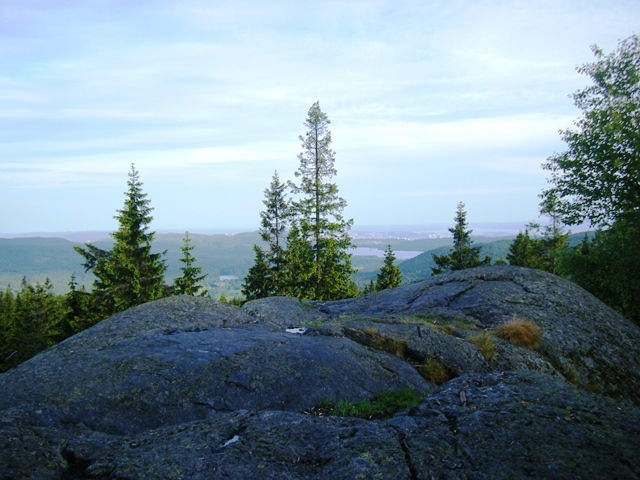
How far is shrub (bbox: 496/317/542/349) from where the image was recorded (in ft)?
44.5

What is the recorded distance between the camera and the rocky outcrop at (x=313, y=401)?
507cm

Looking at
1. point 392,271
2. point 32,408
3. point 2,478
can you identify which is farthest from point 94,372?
point 392,271

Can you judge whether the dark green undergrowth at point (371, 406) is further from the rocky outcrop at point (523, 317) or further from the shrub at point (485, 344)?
the shrub at point (485, 344)

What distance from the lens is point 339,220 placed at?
39250 mm

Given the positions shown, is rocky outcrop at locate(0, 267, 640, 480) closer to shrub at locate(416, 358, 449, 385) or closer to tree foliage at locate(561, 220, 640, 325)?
shrub at locate(416, 358, 449, 385)

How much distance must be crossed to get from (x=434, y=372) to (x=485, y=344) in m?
2.50

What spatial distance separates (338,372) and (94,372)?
545cm

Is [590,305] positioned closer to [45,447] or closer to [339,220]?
[45,447]

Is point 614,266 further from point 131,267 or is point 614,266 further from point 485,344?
point 131,267

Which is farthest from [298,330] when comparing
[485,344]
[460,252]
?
[460,252]

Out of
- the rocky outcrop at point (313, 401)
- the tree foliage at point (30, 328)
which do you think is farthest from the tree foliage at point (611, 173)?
the tree foliage at point (30, 328)

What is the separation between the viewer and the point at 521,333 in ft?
45.1

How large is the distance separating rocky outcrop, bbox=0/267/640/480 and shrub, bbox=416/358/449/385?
9 cm

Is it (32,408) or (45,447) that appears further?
(32,408)
